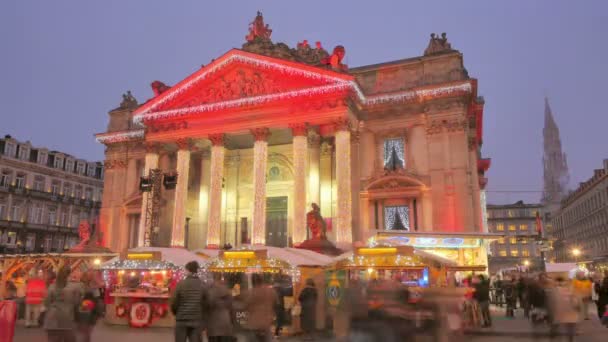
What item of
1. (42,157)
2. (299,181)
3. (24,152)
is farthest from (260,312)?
(42,157)

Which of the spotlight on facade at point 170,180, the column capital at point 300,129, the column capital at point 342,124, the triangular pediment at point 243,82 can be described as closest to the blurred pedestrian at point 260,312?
the spotlight on facade at point 170,180

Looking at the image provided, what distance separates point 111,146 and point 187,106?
1048 cm

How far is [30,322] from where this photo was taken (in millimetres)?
17594

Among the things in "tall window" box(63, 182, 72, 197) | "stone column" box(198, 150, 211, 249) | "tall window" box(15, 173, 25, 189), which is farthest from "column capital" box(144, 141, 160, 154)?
"tall window" box(63, 182, 72, 197)

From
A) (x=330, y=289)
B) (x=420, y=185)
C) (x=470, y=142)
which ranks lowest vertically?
(x=330, y=289)

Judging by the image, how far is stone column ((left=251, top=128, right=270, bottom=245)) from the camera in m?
29.2

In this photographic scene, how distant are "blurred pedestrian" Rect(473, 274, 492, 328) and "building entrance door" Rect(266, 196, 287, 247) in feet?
58.5

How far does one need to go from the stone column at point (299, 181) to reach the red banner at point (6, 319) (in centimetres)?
1978

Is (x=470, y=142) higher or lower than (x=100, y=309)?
higher

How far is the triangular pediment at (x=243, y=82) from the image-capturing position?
3006 centimetres

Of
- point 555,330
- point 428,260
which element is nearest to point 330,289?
point 428,260

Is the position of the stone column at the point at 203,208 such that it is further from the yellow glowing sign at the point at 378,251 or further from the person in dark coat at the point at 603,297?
the person in dark coat at the point at 603,297

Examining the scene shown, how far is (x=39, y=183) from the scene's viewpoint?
59719 mm

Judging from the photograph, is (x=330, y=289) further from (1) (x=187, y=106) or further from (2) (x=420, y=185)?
(1) (x=187, y=106)
